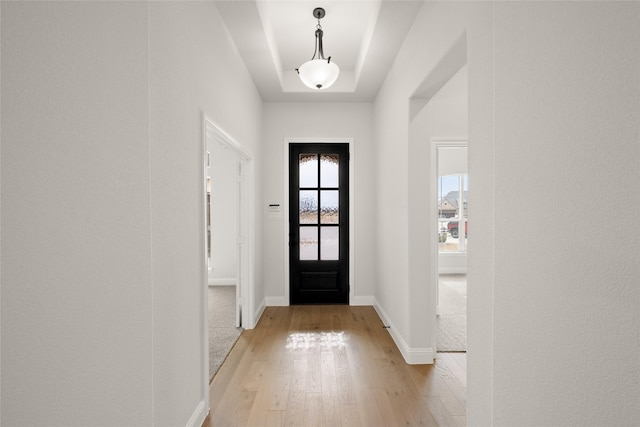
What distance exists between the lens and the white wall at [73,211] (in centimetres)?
127

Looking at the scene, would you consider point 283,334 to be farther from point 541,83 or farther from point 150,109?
point 541,83

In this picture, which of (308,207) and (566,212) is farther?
(308,207)

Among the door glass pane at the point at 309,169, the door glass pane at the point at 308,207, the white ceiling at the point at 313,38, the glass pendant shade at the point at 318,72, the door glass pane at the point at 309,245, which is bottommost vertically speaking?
the door glass pane at the point at 309,245

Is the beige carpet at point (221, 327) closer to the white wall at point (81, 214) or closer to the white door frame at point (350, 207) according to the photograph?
the white door frame at point (350, 207)

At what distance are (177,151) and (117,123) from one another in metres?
0.38

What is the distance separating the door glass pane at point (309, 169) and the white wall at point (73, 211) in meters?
3.21

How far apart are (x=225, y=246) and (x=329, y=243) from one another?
224 cm

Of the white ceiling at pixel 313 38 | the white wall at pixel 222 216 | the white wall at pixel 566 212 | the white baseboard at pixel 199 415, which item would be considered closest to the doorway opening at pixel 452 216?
the white ceiling at pixel 313 38

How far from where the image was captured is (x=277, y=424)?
203cm

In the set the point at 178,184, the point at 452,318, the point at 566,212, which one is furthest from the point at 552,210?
the point at 452,318

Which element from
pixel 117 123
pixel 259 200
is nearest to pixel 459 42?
pixel 117 123

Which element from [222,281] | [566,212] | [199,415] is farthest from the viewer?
[222,281]

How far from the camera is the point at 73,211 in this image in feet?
4.34

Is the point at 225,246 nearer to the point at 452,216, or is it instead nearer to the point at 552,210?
the point at 452,216
